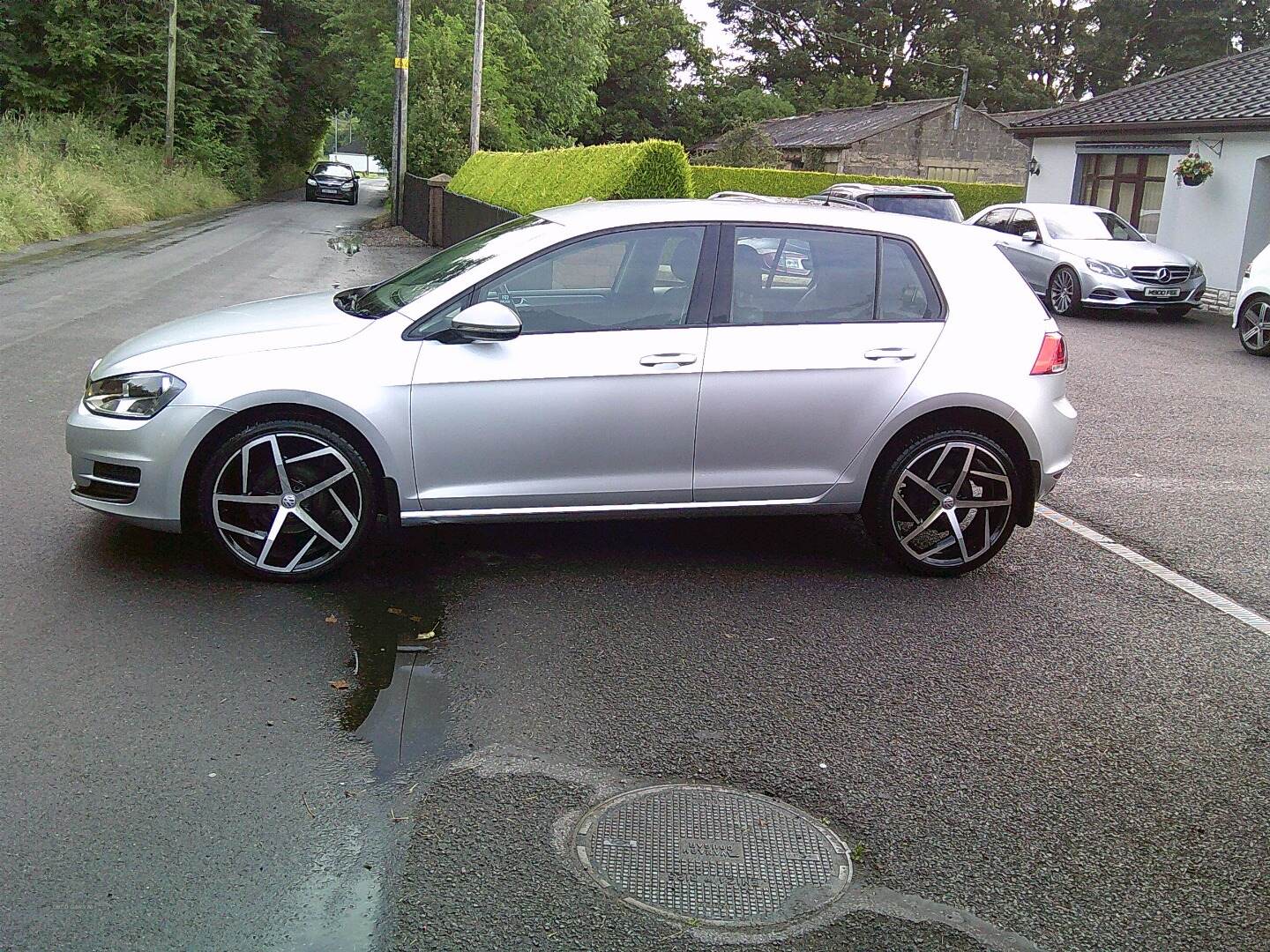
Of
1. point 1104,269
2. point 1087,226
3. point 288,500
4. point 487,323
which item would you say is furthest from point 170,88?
point 487,323

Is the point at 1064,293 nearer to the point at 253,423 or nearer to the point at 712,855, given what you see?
the point at 253,423

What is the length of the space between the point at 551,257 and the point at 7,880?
344cm

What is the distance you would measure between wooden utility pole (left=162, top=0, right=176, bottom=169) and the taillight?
1549 inches

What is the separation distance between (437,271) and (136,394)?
1520 millimetres

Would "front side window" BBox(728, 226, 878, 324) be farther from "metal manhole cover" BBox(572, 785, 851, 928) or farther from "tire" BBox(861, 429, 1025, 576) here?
"metal manhole cover" BBox(572, 785, 851, 928)

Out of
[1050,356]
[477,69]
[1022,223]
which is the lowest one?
[1050,356]

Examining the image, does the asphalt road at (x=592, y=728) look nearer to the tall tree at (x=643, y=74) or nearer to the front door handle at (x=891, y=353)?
the front door handle at (x=891, y=353)

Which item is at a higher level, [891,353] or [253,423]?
[891,353]

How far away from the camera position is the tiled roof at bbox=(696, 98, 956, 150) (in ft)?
152

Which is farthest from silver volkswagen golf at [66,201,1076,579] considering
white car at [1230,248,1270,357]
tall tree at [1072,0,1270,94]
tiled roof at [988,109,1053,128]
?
tall tree at [1072,0,1270,94]

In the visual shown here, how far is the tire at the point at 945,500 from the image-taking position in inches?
238

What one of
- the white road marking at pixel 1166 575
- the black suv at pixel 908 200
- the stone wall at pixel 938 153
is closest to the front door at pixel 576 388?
the white road marking at pixel 1166 575

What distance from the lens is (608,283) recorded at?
5.87 m

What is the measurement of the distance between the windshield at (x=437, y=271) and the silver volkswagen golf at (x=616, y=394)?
0.09 ft
